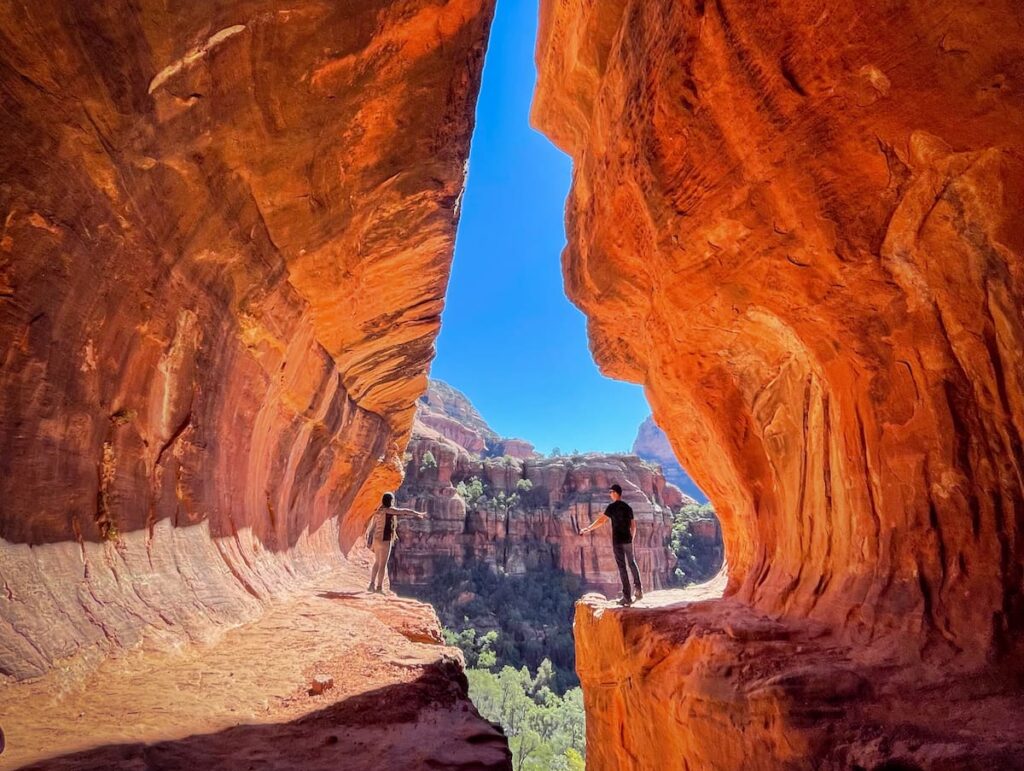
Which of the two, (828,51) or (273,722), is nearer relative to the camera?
(273,722)

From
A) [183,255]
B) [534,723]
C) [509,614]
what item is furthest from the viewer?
[509,614]

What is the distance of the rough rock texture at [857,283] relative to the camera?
352 centimetres

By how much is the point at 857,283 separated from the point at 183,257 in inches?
259

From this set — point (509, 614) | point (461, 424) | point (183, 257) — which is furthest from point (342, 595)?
point (461, 424)

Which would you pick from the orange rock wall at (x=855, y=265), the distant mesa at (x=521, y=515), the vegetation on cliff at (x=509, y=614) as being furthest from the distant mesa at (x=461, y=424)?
the orange rock wall at (x=855, y=265)

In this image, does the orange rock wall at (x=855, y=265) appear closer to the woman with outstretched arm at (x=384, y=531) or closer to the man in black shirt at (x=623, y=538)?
the man in black shirt at (x=623, y=538)

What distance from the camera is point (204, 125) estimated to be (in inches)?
200

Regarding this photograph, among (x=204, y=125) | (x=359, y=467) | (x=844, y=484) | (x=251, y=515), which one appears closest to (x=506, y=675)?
(x=359, y=467)

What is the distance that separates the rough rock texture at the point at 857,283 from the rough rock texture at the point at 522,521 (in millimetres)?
39686

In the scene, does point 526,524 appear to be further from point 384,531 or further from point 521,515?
point 384,531

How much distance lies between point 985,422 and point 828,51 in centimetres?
308

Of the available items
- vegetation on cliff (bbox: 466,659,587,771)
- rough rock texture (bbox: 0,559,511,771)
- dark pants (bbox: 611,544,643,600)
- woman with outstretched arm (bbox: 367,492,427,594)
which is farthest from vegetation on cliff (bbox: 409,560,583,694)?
rough rock texture (bbox: 0,559,511,771)

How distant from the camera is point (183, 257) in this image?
538cm

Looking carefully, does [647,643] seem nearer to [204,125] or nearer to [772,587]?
[772,587]
